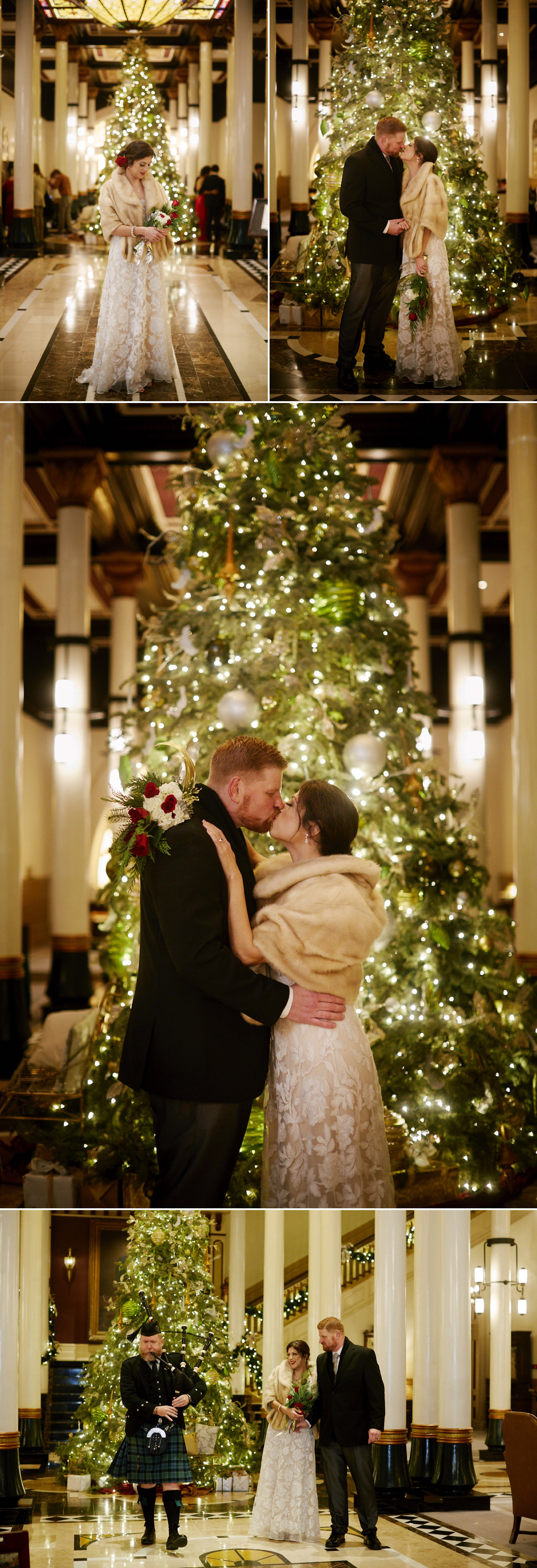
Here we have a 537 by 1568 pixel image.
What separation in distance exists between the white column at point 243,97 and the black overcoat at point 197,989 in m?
2.00

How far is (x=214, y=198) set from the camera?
12.2ft

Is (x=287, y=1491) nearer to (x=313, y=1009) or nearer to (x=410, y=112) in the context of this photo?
(x=313, y=1009)

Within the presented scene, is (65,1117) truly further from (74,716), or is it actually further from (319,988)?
(74,716)

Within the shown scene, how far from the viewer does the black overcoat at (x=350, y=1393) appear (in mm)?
2988

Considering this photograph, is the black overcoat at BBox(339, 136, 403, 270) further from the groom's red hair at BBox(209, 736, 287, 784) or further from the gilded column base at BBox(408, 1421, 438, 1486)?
the gilded column base at BBox(408, 1421, 438, 1486)

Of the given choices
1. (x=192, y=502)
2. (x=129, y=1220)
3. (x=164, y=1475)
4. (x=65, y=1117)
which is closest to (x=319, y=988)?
(x=129, y=1220)

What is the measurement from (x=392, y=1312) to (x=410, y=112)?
329 cm

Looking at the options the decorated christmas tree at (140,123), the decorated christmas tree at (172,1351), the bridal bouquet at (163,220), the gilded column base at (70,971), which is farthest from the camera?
the gilded column base at (70,971)

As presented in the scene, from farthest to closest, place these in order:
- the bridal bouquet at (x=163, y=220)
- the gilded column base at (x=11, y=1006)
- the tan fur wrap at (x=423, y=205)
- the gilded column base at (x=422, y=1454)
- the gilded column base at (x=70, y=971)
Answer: the gilded column base at (x=70, y=971)
the gilded column base at (x=11, y=1006)
the bridal bouquet at (x=163, y=220)
the tan fur wrap at (x=423, y=205)
the gilded column base at (x=422, y=1454)

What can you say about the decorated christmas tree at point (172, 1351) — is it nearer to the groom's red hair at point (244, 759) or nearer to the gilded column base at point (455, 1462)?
the gilded column base at point (455, 1462)

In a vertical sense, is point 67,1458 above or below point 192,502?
below

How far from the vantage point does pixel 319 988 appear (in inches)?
118

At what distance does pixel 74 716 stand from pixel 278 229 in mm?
5861

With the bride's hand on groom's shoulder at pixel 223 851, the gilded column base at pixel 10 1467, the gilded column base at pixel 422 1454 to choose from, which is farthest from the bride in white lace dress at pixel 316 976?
the gilded column base at pixel 10 1467
